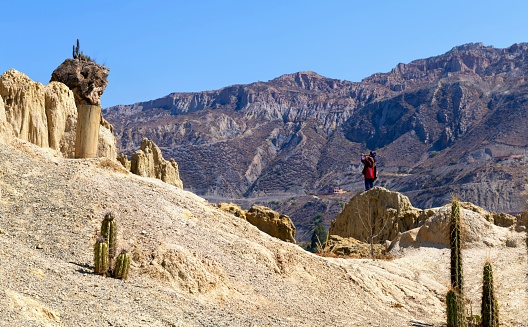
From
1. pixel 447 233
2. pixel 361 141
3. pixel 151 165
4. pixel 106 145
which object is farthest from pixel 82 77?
pixel 361 141

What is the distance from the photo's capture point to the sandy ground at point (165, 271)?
1147cm

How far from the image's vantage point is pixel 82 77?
25.4m

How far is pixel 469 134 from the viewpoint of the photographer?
154375 millimetres

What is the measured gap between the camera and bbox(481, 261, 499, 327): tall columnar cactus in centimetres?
1573

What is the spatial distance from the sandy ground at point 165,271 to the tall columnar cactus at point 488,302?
5.12ft

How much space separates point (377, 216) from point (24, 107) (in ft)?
53.4

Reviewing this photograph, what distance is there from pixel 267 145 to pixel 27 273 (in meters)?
160

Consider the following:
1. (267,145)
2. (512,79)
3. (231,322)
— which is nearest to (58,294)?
(231,322)

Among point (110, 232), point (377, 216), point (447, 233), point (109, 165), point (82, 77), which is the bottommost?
point (447, 233)

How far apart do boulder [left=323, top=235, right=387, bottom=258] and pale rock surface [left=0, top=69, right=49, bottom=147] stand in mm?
9860

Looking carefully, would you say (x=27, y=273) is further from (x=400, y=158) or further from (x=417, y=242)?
(x=400, y=158)

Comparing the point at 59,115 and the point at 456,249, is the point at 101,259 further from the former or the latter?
the point at 59,115

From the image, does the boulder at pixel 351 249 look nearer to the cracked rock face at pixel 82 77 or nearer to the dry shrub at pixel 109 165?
the dry shrub at pixel 109 165

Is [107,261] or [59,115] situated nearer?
[107,261]
